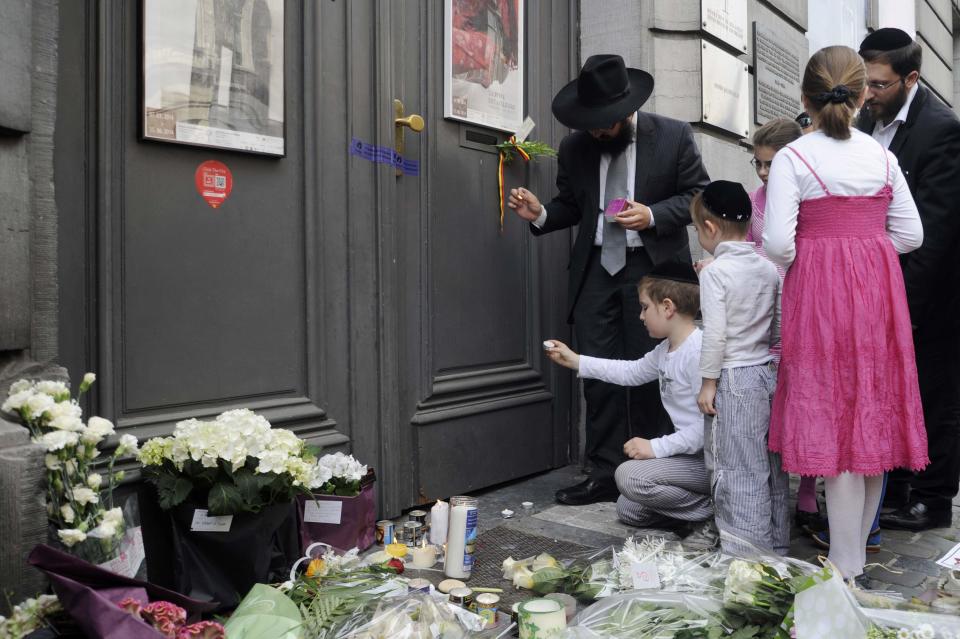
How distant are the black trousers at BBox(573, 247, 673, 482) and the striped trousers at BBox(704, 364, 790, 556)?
941 millimetres

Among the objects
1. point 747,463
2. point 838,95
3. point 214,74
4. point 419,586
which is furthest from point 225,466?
point 838,95

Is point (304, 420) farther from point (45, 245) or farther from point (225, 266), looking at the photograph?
point (45, 245)

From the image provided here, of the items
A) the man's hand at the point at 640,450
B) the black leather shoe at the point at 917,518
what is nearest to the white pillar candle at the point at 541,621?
the man's hand at the point at 640,450

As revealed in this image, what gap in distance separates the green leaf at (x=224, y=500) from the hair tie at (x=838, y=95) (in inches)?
90.7

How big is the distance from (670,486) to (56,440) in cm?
230

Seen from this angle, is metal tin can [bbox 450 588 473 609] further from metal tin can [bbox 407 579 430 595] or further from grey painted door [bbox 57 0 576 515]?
grey painted door [bbox 57 0 576 515]

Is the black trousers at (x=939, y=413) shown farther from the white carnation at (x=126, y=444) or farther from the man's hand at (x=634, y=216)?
the white carnation at (x=126, y=444)

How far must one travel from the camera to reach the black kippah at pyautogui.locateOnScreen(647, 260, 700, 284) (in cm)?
356

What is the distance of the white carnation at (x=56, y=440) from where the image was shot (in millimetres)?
2109

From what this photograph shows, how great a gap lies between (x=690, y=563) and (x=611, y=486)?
4.25 feet

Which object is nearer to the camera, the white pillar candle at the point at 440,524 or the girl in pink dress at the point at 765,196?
the white pillar candle at the point at 440,524

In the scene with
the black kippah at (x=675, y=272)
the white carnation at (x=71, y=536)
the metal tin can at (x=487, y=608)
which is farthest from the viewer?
the black kippah at (x=675, y=272)

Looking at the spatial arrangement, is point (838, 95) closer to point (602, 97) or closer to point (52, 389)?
point (602, 97)

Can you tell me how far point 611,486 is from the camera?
4109 millimetres
